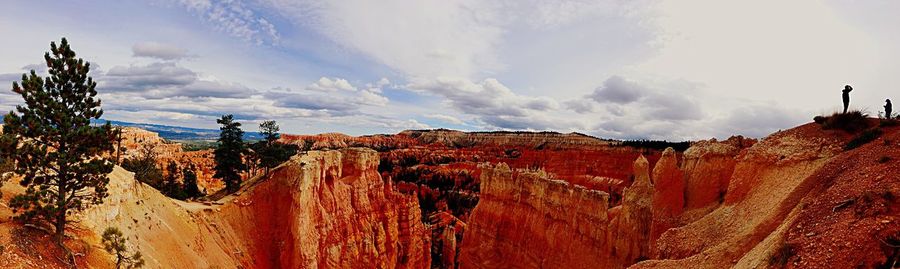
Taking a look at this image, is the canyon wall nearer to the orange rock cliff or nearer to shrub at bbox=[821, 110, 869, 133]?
the orange rock cliff

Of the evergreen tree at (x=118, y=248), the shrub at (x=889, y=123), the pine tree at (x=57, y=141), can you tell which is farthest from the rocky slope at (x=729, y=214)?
the pine tree at (x=57, y=141)

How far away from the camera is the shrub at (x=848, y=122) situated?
628 inches

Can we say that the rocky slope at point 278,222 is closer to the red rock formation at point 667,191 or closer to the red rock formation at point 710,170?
the red rock formation at point 667,191

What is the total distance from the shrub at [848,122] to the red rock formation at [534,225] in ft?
31.5

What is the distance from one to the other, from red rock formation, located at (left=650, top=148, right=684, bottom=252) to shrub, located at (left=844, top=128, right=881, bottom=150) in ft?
39.3

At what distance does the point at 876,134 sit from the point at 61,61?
82.2 feet

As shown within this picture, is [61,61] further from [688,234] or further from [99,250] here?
[688,234]

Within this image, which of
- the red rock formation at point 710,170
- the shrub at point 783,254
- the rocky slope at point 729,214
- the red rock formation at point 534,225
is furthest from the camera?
the red rock formation at point 710,170

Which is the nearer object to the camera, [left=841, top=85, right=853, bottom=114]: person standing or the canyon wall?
[left=841, top=85, right=853, bottom=114]: person standing

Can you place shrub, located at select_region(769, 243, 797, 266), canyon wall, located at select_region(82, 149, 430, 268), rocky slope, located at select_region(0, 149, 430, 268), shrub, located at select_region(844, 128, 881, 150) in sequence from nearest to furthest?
shrub, located at select_region(769, 243, 797, 266) → shrub, located at select_region(844, 128, 881, 150) → rocky slope, located at select_region(0, 149, 430, 268) → canyon wall, located at select_region(82, 149, 430, 268)

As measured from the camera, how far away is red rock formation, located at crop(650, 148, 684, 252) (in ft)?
86.7

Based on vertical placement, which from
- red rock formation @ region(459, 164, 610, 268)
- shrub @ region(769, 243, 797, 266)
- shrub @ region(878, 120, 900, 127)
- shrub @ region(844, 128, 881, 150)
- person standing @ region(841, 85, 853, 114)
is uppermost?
person standing @ region(841, 85, 853, 114)

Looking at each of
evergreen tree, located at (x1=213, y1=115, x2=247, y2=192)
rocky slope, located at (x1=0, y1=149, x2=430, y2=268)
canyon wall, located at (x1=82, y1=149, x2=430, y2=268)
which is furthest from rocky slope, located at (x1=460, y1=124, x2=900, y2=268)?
evergreen tree, located at (x1=213, y1=115, x2=247, y2=192)

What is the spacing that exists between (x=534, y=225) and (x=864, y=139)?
55.0 ft
